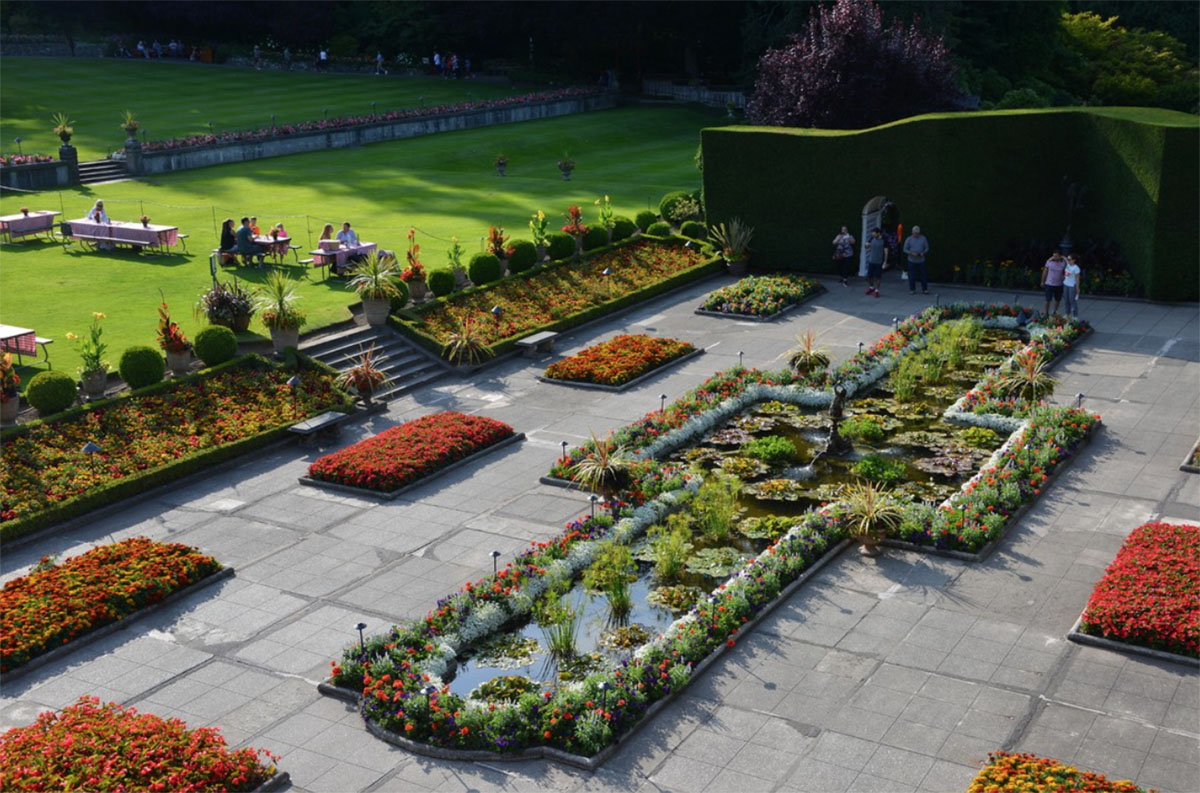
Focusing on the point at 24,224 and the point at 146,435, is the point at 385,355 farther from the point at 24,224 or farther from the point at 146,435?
the point at 24,224

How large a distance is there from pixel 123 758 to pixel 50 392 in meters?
10.6

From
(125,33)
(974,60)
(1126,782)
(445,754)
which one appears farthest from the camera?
(125,33)

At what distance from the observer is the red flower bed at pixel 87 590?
49.7 ft

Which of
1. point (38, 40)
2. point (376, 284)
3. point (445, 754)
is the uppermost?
point (38, 40)

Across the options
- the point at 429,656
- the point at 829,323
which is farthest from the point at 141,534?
the point at 829,323

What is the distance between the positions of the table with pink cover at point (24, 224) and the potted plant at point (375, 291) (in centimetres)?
1203

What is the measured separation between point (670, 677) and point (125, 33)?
77.0 m

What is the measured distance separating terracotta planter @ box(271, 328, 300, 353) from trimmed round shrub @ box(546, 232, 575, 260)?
9202 mm

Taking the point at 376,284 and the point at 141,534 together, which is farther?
the point at 376,284

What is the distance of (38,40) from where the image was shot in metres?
72.8

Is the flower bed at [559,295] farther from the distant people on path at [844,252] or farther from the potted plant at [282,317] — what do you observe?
the distant people on path at [844,252]

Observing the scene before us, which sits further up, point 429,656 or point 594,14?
point 594,14

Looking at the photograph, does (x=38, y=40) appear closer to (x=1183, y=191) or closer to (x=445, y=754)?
(x=1183, y=191)

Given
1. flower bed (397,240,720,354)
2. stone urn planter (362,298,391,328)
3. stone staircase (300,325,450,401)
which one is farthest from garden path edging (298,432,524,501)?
stone urn planter (362,298,391,328)
